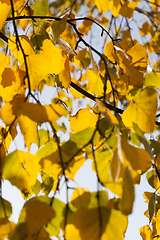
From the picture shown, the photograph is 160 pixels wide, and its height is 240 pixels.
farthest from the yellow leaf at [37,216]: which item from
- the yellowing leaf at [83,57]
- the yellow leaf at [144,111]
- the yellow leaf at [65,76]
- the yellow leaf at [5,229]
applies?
the yellowing leaf at [83,57]

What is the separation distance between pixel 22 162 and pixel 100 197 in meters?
0.15

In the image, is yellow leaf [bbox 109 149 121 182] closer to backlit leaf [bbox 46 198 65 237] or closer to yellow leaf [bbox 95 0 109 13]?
backlit leaf [bbox 46 198 65 237]

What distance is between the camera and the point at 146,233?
797mm

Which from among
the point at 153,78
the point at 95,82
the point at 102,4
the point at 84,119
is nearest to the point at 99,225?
the point at 84,119

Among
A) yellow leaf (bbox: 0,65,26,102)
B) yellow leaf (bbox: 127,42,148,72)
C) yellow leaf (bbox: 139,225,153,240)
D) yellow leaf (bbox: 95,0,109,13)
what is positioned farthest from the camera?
yellow leaf (bbox: 95,0,109,13)

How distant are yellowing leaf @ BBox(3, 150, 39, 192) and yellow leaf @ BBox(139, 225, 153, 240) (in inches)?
20.2

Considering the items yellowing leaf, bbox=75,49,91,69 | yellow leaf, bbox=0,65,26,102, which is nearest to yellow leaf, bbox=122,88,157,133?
yellow leaf, bbox=0,65,26,102

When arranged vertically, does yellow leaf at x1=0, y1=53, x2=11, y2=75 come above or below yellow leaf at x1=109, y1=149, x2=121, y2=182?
above

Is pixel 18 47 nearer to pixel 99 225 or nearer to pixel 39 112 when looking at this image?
pixel 39 112

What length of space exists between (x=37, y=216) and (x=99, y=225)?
78 mm

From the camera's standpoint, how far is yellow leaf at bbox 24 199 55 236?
32 centimetres

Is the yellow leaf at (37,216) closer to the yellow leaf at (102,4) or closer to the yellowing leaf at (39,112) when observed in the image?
the yellowing leaf at (39,112)

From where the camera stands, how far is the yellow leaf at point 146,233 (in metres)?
0.79

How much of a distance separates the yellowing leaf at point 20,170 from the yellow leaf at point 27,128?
3cm
